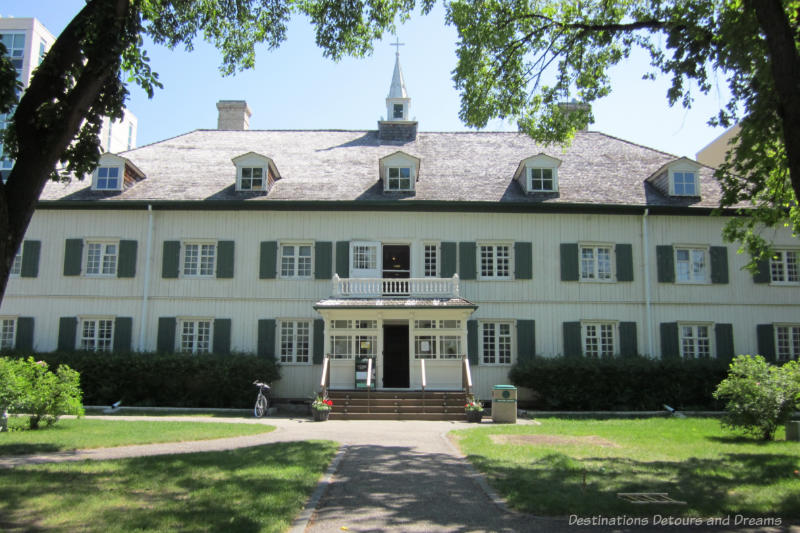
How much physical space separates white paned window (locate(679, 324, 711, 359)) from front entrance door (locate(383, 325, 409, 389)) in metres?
9.74

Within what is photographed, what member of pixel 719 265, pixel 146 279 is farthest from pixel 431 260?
pixel 719 265

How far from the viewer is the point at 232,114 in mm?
30453

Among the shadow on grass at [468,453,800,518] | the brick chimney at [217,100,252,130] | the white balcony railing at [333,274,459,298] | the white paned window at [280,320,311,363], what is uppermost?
the brick chimney at [217,100,252,130]

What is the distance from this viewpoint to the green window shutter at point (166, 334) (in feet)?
70.7

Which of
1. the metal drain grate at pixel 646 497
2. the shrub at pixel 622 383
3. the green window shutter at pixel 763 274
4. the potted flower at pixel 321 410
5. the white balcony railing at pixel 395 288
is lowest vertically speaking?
the potted flower at pixel 321 410

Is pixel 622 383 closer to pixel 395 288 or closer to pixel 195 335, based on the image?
pixel 395 288

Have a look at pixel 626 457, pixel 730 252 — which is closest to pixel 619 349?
pixel 730 252

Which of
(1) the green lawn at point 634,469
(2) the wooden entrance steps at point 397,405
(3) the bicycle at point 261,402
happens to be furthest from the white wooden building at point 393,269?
(1) the green lawn at point 634,469

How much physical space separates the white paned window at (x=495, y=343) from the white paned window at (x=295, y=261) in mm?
6574

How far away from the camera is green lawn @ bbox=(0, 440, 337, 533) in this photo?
604 centimetres

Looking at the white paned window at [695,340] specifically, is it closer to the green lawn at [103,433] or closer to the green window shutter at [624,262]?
the green window shutter at [624,262]

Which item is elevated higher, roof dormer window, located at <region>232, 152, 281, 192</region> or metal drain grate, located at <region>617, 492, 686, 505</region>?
roof dormer window, located at <region>232, 152, 281, 192</region>

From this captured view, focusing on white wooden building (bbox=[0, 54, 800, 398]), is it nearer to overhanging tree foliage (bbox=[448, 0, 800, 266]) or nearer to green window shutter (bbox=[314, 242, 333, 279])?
green window shutter (bbox=[314, 242, 333, 279])

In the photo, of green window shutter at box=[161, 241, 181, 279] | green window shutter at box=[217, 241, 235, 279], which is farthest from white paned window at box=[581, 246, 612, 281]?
green window shutter at box=[161, 241, 181, 279]
